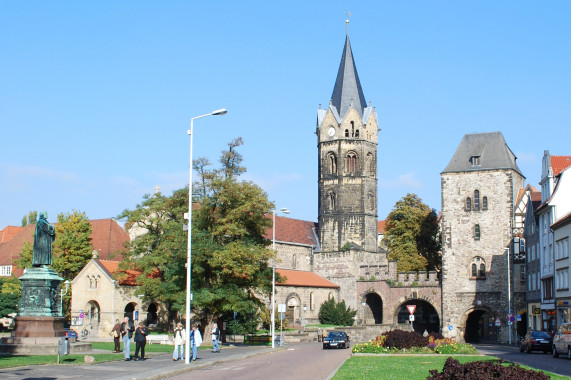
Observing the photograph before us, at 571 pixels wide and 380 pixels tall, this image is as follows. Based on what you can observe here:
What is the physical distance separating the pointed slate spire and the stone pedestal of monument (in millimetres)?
56165

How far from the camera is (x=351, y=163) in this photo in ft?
274

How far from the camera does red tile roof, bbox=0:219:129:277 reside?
7712cm

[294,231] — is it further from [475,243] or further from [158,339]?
[158,339]

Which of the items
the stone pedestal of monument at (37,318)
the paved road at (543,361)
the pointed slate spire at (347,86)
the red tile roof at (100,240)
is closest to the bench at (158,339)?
the stone pedestal of monument at (37,318)

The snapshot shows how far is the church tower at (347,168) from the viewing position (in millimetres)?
82500

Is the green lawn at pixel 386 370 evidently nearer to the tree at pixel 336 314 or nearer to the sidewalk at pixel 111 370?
the sidewalk at pixel 111 370

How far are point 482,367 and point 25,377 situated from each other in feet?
41.4

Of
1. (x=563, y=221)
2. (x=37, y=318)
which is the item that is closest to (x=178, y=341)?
(x=37, y=318)

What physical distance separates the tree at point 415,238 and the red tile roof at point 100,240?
28.7 meters

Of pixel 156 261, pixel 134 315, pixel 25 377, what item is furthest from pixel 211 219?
pixel 25 377

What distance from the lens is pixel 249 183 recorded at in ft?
163

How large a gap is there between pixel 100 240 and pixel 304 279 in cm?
2128

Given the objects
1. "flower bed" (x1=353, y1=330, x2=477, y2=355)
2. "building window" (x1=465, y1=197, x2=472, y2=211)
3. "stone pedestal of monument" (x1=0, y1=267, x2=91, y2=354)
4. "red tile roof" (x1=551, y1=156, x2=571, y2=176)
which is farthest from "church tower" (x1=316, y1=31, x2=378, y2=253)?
"stone pedestal of monument" (x1=0, y1=267, x2=91, y2=354)

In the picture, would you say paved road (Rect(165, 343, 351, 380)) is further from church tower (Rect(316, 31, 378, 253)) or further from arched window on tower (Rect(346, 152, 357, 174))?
arched window on tower (Rect(346, 152, 357, 174))
